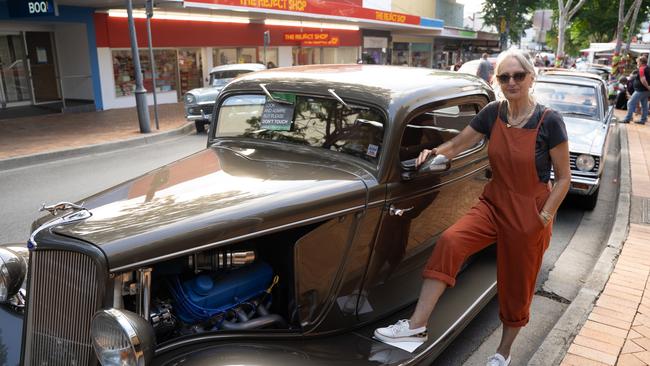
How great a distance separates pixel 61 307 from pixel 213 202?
741 mm

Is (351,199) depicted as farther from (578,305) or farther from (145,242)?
(578,305)

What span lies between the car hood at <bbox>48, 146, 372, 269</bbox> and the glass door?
1436cm

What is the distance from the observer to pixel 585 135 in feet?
21.3

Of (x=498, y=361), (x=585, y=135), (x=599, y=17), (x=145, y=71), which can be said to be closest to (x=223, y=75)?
(x=145, y=71)

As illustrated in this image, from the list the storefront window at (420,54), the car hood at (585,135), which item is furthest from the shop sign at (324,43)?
the car hood at (585,135)

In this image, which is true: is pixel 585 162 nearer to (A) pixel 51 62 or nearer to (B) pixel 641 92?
(B) pixel 641 92

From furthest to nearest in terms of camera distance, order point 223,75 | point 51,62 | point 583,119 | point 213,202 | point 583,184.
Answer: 1. point 51,62
2. point 223,75
3. point 583,119
4. point 583,184
5. point 213,202

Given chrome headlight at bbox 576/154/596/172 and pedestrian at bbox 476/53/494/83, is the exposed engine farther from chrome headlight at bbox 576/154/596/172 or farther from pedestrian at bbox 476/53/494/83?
pedestrian at bbox 476/53/494/83

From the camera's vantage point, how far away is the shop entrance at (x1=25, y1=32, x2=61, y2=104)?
14875 mm

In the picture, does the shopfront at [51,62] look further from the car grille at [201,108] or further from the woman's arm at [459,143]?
the woman's arm at [459,143]

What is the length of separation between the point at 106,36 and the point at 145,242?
1606 centimetres

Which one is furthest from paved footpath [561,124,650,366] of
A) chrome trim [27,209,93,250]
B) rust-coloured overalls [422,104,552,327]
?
chrome trim [27,209,93,250]

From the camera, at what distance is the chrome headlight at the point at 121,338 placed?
5.57 feet

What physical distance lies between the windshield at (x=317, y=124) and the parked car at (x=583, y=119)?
408cm
